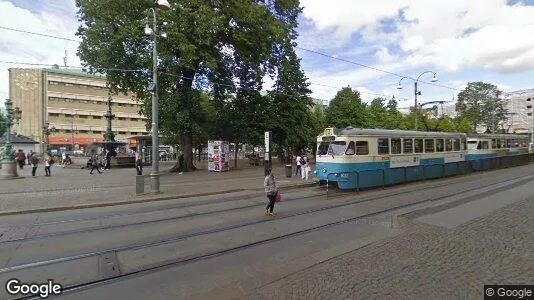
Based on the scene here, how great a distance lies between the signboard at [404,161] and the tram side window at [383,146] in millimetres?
652

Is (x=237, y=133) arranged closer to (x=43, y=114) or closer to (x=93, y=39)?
(x=93, y=39)

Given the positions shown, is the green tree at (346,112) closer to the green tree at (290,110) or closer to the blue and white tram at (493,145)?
the green tree at (290,110)

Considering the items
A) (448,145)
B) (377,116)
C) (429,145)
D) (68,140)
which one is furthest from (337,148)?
(68,140)

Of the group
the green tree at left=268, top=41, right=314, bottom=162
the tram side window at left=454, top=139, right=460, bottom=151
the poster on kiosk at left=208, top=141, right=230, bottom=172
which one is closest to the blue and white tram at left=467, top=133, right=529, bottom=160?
the tram side window at left=454, top=139, right=460, bottom=151

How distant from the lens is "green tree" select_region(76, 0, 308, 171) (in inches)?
936

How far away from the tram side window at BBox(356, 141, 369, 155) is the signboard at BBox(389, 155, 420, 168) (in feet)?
6.49

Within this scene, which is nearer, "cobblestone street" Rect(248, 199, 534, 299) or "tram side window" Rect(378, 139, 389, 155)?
"cobblestone street" Rect(248, 199, 534, 299)

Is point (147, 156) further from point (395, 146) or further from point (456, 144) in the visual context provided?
point (456, 144)

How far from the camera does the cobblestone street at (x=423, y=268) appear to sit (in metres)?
5.12

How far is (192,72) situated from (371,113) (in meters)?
31.3

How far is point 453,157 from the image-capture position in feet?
78.8

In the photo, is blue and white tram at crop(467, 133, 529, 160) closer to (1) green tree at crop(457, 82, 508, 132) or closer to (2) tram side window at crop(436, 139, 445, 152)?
(2) tram side window at crop(436, 139, 445, 152)

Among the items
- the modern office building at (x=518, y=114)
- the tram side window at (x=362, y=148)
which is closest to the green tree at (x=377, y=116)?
the modern office building at (x=518, y=114)

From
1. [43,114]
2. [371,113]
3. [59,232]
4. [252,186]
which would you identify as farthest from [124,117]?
[59,232]
